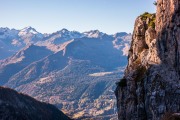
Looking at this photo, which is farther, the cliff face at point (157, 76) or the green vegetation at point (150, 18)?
the green vegetation at point (150, 18)

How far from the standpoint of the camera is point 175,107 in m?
65.1

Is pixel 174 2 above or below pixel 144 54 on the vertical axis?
above

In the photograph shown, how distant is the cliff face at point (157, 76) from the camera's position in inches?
2625

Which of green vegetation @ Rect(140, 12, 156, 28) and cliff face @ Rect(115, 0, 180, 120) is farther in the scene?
green vegetation @ Rect(140, 12, 156, 28)

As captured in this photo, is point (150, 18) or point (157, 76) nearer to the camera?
point (157, 76)

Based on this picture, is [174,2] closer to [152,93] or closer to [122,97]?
[152,93]

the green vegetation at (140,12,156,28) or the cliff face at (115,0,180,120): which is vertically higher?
the green vegetation at (140,12,156,28)

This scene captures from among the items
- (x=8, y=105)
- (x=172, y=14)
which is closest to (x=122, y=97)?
(x=172, y=14)

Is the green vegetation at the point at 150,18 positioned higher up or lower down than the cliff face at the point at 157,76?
higher up

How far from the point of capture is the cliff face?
6669 centimetres

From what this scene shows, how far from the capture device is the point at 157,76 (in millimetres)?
69562

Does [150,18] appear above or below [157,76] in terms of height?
above

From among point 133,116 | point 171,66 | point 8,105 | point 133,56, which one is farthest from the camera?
point 8,105

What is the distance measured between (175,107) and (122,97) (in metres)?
18.5
